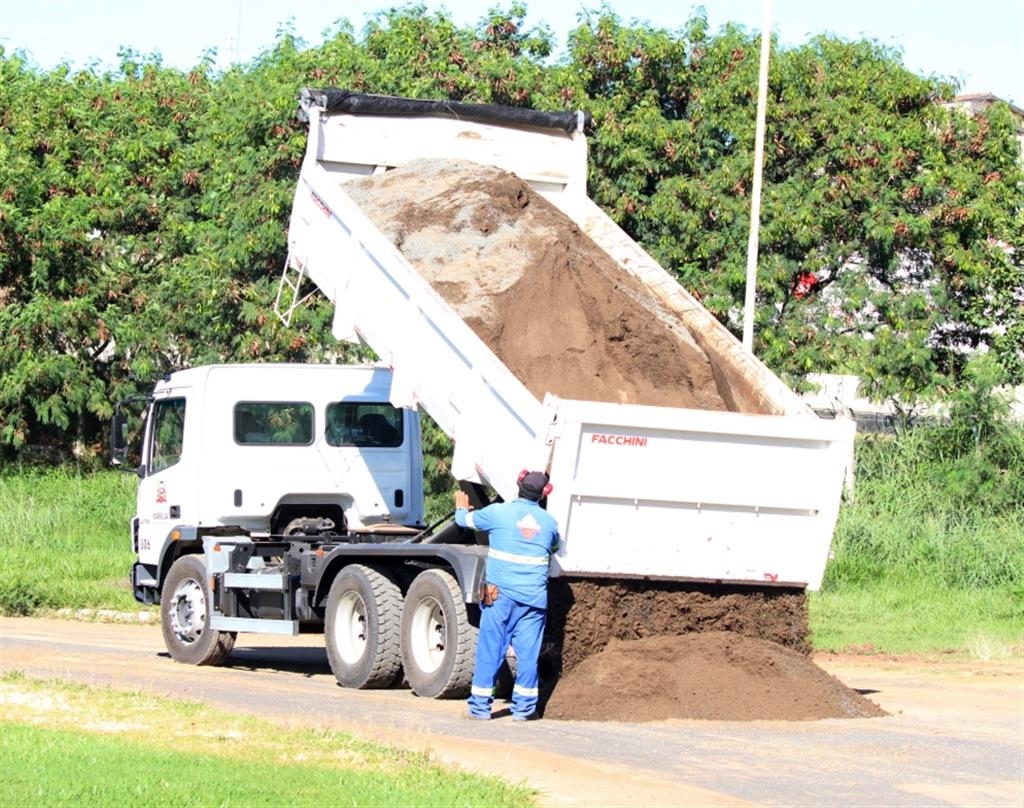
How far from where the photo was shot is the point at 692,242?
24750 mm

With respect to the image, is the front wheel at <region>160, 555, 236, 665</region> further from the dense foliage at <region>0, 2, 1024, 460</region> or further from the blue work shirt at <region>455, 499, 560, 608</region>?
the dense foliage at <region>0, 2, 1024, 460</region>

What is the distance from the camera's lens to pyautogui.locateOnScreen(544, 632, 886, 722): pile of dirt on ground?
1077 centimetres

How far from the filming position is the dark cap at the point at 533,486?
34.4 feet

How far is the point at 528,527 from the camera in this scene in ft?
34.4

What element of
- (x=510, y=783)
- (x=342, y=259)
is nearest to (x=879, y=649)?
(x=342, y=259)

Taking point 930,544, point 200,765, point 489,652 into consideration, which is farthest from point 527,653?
point 930,544

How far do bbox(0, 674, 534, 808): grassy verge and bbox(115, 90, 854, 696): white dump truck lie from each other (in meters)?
2.38

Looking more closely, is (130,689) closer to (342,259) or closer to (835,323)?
(342,259)

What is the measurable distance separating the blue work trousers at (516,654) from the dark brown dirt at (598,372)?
308 millimetres

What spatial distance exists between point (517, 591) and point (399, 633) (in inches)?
68.2

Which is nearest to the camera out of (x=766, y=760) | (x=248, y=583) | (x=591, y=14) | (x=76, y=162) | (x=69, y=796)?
(x=69, y=796)

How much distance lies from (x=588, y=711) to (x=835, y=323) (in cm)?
1464

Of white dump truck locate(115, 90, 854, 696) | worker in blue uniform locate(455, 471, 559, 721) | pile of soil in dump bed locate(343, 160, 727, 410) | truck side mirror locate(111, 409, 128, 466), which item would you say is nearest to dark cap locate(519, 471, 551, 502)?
worker in blue uniform locate(455, 471, 559, 721)

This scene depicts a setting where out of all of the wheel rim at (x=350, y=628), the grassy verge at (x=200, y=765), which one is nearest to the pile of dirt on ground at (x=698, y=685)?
the wheel rim at (x=350, y=628)
